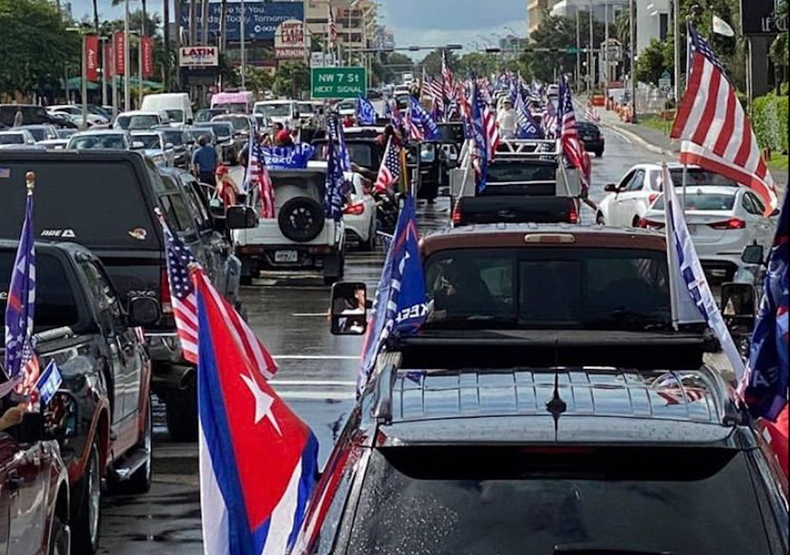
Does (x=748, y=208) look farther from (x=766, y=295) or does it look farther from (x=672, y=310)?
(x=766, y=295)

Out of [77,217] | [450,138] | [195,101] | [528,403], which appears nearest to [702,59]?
[77,217]

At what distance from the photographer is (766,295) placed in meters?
4.27

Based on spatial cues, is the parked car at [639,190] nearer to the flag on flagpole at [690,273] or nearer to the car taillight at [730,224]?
the car taillight at [730,224]

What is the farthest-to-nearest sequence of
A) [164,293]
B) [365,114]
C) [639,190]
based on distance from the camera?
1. [365,114]
2. [639,190]
3. [164,293]

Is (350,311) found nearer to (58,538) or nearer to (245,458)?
(58,538)

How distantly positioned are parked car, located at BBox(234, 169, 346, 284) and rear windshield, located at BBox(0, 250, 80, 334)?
46.5 feet

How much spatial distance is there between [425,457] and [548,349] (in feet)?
11.4

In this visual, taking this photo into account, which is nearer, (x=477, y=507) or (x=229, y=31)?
(x=477, y=507)

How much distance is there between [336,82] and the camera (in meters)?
64.5

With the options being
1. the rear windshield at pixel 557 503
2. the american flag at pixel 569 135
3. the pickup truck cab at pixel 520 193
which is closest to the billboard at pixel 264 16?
the american flag at pixel 569 135

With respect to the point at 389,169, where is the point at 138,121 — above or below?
above

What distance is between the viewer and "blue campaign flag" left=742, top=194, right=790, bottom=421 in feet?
11.9

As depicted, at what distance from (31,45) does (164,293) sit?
8123cm

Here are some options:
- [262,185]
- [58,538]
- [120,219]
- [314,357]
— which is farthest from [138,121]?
[58,538]
